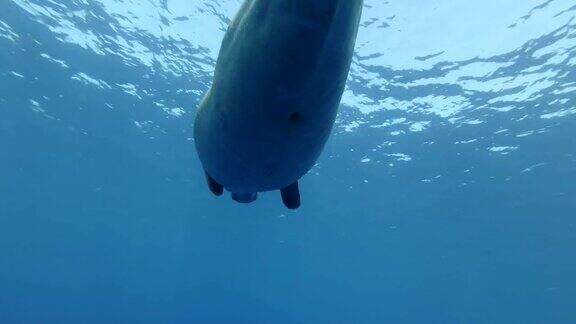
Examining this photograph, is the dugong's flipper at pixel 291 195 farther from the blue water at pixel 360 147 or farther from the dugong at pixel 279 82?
the blue water at pixel 360 147

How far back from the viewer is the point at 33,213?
53.8 metres

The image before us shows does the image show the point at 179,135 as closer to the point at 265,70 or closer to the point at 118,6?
the point at 118,6

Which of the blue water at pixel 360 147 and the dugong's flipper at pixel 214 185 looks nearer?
the dugong's flipper at pixel 214 185

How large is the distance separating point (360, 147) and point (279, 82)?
70.2ft

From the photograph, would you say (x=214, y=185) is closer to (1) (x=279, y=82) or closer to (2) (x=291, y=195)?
(2) (x=291, y=195)

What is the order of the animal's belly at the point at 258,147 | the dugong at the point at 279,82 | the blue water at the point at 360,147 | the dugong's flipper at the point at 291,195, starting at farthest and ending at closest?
1. the blue water at the point at 360,147
2. the dugong's flipper at the point at 291,195
3. the animal's belly at the point at 258,147
4. the dugong at the point at 279,82

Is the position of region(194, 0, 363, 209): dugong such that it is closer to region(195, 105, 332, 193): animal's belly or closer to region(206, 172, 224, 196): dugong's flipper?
region(195, 105, 332, 193): animal's belly

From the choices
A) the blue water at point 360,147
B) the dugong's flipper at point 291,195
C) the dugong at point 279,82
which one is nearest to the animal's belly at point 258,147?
the dugong at point 279,82

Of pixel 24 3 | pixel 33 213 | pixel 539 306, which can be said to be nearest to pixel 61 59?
pixel 24 3

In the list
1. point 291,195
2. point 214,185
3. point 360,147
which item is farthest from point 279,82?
point 360,147

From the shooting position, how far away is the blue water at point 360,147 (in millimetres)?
14367

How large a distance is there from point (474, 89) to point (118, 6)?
14.0 m

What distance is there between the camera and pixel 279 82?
2072 millimetres

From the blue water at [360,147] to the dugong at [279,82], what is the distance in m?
10.7
